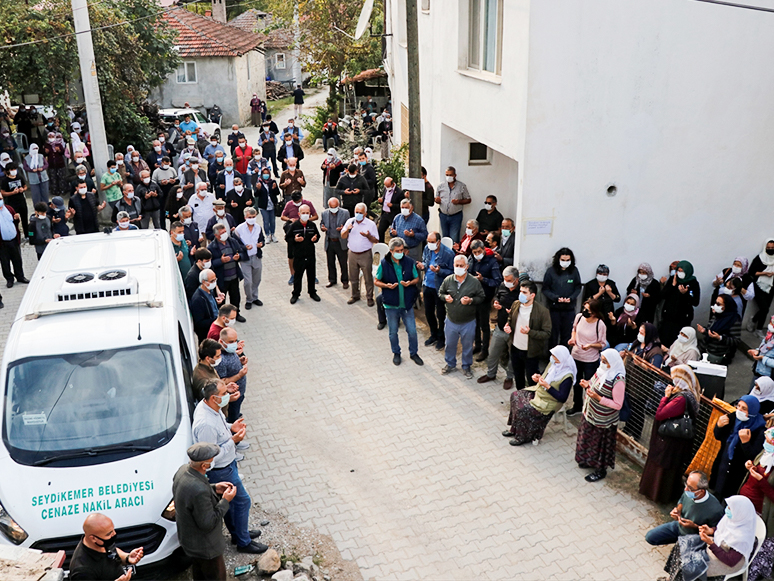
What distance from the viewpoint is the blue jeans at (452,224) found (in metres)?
13.8

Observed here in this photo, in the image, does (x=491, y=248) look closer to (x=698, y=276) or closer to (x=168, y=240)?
(x=698, y=276)

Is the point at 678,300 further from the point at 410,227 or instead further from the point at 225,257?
the point at 225,257

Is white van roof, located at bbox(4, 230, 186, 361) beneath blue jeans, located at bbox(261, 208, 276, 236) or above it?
above

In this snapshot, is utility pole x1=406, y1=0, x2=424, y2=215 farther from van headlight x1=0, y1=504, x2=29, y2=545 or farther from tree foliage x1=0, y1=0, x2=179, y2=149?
tree foliage x1=0, y1=0, x2=179, y2=149

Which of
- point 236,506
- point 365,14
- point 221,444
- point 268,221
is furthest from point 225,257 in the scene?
point 365,14

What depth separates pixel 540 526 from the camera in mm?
7559

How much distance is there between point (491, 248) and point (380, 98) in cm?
2015

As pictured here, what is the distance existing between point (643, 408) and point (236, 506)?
4.87 m

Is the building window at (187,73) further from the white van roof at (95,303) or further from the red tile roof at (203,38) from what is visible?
the white van roof at (95,303)

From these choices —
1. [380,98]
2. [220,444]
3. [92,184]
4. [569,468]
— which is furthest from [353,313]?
[380,98]

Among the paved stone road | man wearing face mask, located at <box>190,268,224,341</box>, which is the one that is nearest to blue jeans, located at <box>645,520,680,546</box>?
the paved stone road

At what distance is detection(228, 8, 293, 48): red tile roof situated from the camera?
43969 mm

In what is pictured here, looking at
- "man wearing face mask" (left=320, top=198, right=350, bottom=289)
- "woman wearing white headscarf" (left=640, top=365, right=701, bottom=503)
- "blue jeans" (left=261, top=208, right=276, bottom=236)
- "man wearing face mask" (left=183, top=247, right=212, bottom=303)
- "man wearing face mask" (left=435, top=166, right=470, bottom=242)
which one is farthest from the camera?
"blue jeans" (left=261, top=208, right=276, bottom=236)

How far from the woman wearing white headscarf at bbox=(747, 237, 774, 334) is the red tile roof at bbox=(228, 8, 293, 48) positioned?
115 ft
